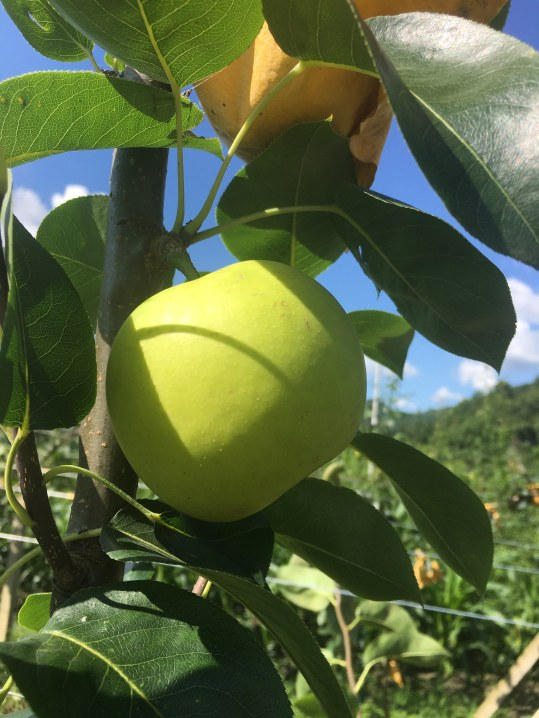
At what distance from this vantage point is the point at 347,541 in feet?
1.91

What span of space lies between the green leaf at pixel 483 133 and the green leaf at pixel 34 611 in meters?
0.49

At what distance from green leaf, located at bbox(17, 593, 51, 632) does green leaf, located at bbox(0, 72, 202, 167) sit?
0.38 meters

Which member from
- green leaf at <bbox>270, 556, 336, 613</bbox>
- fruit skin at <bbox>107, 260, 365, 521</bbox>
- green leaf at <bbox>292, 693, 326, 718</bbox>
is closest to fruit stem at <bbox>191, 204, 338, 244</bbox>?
fruit skin at <bbox>107, 260, 365, 521</bbox>

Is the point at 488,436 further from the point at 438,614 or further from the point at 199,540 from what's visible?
the point at 199,540

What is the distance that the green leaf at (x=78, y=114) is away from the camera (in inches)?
19.7

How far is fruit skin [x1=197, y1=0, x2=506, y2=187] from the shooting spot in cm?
54

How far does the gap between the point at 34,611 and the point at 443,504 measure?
1.25 ft

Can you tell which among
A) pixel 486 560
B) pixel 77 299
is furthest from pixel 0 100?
pixel 486 560

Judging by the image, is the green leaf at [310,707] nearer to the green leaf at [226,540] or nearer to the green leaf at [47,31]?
the green leaf at [226,540]

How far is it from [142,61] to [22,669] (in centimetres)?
38

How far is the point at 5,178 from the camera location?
353 mm

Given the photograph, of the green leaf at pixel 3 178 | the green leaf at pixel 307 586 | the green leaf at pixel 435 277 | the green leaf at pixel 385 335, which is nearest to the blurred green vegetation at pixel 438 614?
the green leaf at pixel 307 586

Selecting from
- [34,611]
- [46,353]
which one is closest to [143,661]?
[46,353]

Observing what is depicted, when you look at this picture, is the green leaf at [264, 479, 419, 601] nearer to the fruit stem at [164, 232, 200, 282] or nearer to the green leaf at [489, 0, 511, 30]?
the fruit stem at [164, 232, 200, 282]
